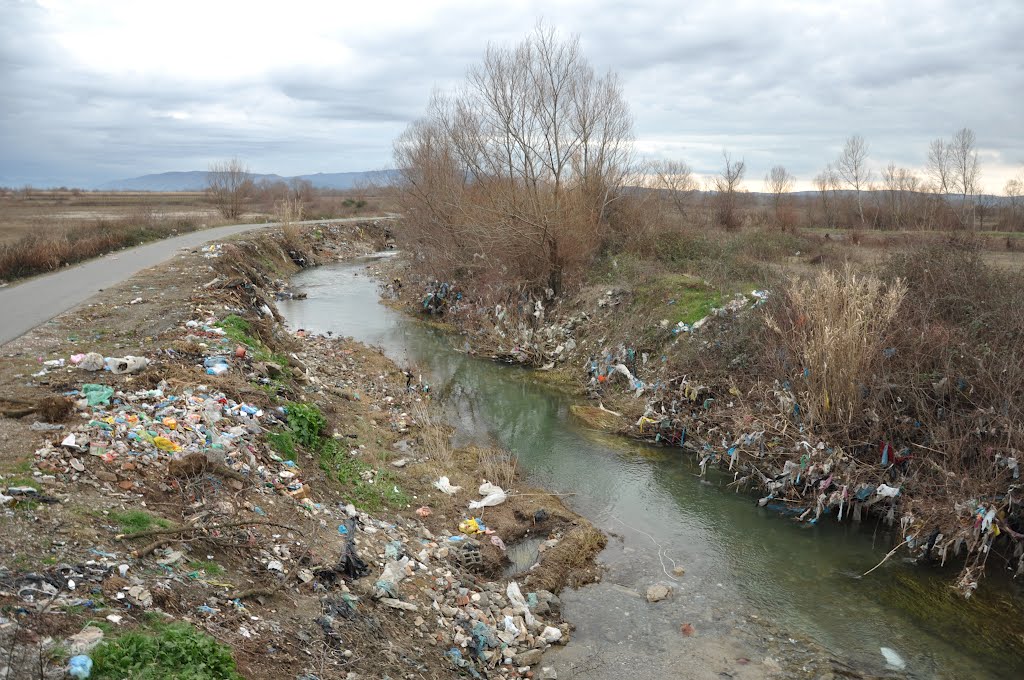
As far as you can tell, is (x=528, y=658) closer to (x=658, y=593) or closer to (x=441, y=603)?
(x=441, y=603)

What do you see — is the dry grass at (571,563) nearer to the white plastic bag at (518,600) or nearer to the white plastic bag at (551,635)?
the white plastic bag at (518,600)

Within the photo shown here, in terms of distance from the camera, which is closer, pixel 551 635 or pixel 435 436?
pixel 551 635

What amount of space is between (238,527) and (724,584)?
478cm

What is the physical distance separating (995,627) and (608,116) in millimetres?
15266

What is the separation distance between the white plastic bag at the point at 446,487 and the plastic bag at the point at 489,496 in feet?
1.07

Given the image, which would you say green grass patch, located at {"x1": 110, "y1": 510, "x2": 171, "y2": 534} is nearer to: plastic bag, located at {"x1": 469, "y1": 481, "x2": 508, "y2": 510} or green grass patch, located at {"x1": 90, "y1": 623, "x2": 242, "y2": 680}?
green grass patch, located at {"x1": 90, "y1": 623, "x2": 242, "y2": 680}

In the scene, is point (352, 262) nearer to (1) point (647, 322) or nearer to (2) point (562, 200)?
(2) point (562, 200)

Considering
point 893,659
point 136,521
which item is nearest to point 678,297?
point 893,659

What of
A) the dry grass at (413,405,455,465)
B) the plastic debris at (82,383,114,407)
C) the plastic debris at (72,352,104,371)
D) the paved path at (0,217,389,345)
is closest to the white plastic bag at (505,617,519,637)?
the dry grass at (413,405,455,465)

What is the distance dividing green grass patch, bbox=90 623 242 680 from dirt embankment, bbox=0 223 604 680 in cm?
1

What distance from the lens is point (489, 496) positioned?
8312 mm

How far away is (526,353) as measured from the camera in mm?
15312

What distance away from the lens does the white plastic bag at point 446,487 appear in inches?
330

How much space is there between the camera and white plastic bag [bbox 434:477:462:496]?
8383mm
